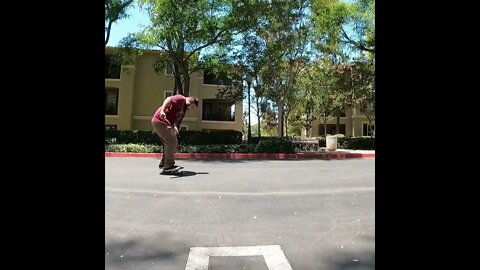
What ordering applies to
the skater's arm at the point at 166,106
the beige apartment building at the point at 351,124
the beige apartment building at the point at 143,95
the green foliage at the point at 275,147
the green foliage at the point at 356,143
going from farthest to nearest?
the beige apartment building at the point at 351,124
the beige apartment building at the point at 143,95
the green foliage at the point at 356,143
the green foliage at the point at 275,147
the skater's arm at the point at 166,106

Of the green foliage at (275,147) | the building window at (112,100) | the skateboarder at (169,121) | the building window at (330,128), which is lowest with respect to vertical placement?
the green foliage at (275,147)

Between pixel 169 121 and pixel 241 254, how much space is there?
178 inches

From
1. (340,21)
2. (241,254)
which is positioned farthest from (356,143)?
(241,254)

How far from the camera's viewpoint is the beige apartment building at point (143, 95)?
3097 centimetres

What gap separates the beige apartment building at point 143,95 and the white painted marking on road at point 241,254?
27.6m

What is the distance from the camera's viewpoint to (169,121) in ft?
A: 23.9

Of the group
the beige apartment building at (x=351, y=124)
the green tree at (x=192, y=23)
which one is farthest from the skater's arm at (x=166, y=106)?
the beige apartment building at (x=351, y=124)

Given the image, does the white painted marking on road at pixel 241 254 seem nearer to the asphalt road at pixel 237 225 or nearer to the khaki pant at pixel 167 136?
the asphalt road at pixel 237 225

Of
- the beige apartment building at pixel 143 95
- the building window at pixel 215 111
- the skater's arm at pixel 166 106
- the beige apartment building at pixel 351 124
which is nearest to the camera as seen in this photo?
the skater's arm at pixel 166 106

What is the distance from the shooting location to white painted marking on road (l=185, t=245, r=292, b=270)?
2.90 m

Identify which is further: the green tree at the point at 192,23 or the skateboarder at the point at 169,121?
the green tree at the point at 192,23

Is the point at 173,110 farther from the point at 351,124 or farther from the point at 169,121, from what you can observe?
the point at 351,124

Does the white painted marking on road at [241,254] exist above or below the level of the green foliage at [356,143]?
below
